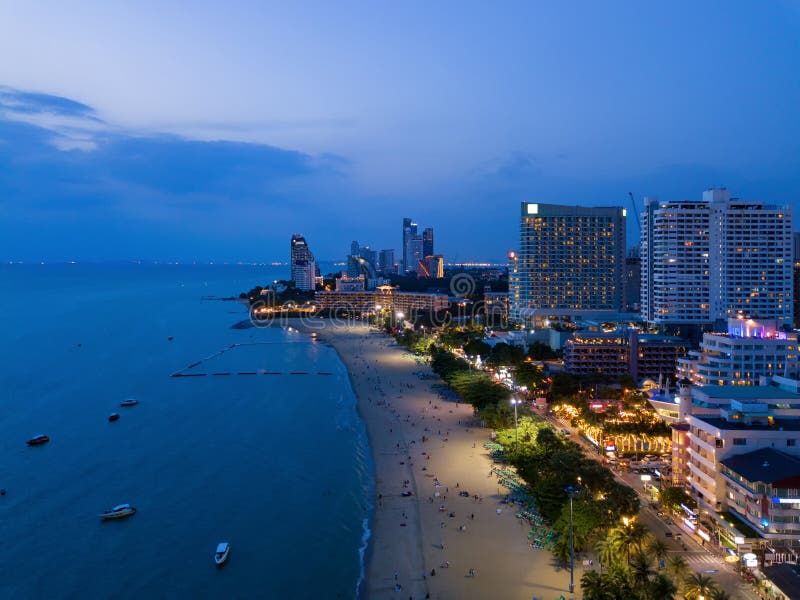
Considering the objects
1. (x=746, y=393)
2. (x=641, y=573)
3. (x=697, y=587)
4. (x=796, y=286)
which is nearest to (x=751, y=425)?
(x=746, y=393)

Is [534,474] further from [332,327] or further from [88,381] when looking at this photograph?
[332,327]

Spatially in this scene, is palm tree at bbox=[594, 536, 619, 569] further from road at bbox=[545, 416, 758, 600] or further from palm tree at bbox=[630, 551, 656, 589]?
road at bbox=[545, 416, 758, 600]

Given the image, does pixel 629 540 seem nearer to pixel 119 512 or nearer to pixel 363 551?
pixel 363 551

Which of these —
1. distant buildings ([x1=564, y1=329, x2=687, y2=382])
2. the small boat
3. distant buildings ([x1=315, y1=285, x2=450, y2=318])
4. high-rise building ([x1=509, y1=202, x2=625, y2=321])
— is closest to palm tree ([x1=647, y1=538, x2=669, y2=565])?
the small boat

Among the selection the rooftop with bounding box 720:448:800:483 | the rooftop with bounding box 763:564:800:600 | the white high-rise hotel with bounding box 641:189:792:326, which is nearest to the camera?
the rooftop with bounding box 763:564:800:600

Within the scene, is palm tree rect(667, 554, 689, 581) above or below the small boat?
above

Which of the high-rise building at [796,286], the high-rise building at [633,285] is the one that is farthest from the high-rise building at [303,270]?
the high-rise building at [796,286]

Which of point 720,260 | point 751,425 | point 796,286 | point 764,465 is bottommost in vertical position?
point 764,465
